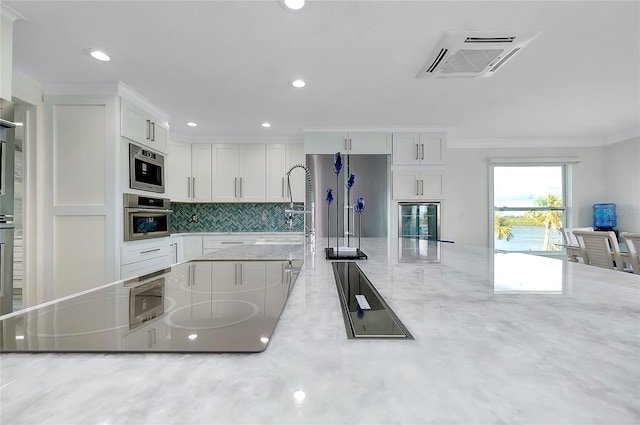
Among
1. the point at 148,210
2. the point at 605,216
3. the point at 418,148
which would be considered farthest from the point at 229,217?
the point at 605,216

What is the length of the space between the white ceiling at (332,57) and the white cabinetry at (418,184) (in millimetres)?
774

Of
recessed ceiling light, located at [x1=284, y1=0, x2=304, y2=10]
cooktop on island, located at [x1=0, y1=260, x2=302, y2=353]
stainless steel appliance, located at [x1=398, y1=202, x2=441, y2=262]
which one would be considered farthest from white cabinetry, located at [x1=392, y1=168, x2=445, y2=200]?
cooktop on island, located at [x1=0, y1=260, x2=302, y2=353]

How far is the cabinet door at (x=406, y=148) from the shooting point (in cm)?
398

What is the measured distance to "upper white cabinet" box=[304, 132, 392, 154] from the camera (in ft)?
13.0

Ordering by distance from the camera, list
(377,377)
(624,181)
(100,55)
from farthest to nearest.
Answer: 1. (624,181)
2. (100,55)
3. (377,377)

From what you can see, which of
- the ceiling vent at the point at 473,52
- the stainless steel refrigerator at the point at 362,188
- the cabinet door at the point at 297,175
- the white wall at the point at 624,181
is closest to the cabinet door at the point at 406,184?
the stainless steel refrigerator at the point at 362,188

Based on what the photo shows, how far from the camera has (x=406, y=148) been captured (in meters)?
3.99

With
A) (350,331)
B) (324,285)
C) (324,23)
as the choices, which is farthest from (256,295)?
(324,23)

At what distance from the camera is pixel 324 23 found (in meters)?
1.78

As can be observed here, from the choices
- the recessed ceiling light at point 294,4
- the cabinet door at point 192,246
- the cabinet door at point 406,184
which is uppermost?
the recessed ceiling light at point 294,4

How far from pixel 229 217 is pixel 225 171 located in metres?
0.74

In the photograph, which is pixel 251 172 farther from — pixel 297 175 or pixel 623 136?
pixel 623 136

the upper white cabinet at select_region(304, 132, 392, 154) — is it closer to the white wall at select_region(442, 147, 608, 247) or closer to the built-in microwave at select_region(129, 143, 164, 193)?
the white wall at select_region(442, 147, 608, 247)

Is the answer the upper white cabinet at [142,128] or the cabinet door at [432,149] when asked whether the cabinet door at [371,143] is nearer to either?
the cabinet door at [432,149]
